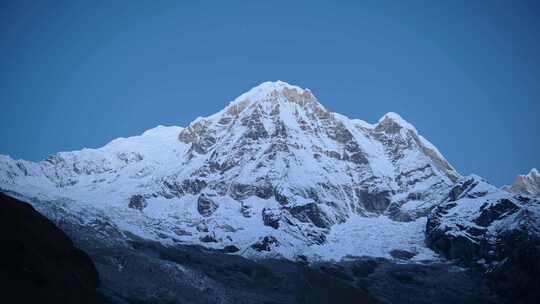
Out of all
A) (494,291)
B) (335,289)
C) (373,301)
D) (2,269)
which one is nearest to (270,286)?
(335,289)

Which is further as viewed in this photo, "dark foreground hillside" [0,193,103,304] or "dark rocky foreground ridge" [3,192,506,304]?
"dark rocky foreground ridge" [3,192,506,304]

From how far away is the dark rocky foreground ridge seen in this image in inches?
5979

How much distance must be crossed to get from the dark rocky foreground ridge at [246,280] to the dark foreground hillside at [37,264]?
41059 mm

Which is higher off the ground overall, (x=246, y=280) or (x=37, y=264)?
(x=246, y=280)

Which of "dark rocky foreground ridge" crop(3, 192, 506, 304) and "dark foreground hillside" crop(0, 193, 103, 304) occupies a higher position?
"dark rocky foreground ridge" crop(3, 192, 506, 304)

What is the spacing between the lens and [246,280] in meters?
180

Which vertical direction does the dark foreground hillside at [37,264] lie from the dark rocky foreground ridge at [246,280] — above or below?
below

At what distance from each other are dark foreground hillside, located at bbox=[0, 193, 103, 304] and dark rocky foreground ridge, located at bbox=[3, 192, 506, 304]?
4106 cm

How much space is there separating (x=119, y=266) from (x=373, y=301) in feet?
220

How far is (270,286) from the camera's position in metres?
176

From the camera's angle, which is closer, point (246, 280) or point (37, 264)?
point (37, 264)

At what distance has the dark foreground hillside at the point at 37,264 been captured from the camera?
219ft

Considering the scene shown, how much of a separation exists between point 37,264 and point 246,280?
367 ft

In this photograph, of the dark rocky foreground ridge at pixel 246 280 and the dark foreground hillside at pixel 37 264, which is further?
the dark rocky foreground ridge at pixel 246 280
